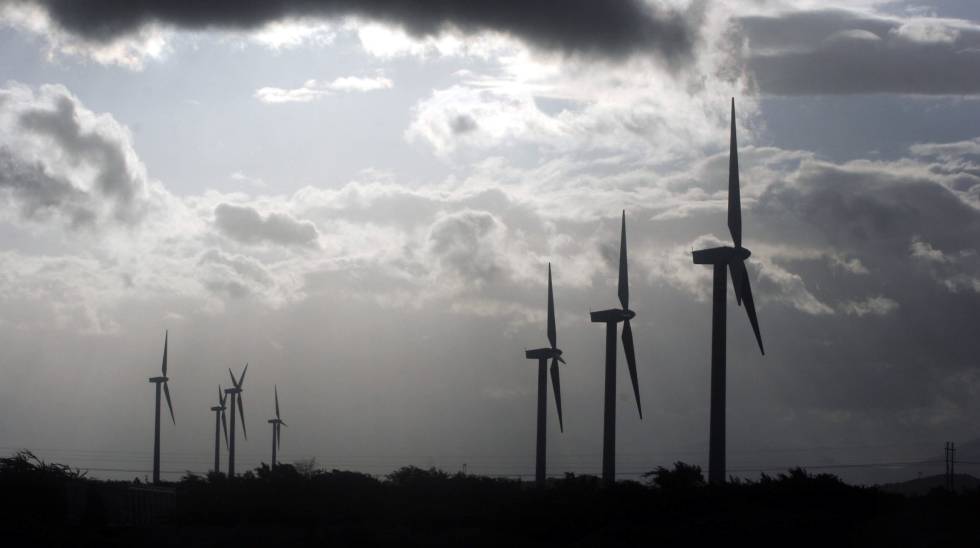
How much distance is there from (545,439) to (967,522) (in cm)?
5561

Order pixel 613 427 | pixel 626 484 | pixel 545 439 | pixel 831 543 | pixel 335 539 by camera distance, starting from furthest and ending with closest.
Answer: pixel 545 439 < pixel 613 427 < pixel 626 484 < pixel 335 539 < pixel 831 543

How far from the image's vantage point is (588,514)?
62094 mm

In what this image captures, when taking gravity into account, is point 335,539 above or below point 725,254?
below

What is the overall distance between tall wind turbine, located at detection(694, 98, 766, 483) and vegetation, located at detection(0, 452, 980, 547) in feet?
7.21

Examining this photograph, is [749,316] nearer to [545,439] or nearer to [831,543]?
[831,543]

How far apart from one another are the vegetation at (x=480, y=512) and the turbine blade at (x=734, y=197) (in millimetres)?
14332

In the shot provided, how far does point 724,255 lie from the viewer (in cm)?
6925

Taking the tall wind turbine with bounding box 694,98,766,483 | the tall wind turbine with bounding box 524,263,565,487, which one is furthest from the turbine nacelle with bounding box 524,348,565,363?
the tall wind turbine with bounding box 694,98,766,483

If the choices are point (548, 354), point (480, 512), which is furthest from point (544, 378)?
point (480, 512)

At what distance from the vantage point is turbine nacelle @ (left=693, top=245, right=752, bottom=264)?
69.2m

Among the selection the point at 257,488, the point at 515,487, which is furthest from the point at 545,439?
the point at 257,488

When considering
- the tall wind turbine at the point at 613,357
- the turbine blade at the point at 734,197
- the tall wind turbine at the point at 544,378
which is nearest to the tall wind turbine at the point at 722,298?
the turbine blade at the point at 734,197

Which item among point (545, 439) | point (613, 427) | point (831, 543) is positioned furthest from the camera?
point (545, 439)

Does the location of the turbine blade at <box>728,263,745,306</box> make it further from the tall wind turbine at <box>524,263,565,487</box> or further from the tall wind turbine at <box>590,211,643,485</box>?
the tall wind turbine at <box>524,263,565,487</box>
